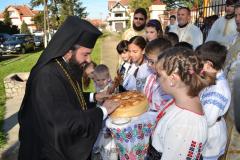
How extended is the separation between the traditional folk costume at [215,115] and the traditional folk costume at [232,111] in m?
0.84

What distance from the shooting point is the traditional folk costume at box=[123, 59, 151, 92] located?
462cm

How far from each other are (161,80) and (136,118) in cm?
106

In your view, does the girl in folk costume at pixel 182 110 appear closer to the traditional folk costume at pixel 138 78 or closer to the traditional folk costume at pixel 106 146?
the traditional folk costume at pixel 106 146

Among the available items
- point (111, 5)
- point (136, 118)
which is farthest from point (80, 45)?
point (111, 5)

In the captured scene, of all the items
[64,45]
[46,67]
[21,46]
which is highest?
[64,45]

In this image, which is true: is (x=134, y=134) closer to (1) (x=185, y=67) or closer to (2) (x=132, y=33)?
(1) (x=185, y=67)

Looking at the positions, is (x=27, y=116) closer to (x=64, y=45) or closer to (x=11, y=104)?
(x=64, y=45)

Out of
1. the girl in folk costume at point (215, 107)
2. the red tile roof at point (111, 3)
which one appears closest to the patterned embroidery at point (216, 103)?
the girl in folk costume at point (215, 107)

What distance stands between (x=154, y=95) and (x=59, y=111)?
1.60m

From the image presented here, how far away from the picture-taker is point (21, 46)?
103 feet

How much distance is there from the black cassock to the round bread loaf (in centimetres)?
35

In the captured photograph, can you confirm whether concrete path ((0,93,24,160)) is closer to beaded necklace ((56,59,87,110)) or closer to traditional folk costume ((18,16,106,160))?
traditional folk costume ((18,16,106,160))

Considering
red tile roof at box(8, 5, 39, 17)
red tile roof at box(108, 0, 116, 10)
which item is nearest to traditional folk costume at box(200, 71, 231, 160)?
red tile roof at box(108, 0, 116, 10)

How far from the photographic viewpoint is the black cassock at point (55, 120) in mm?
2643
